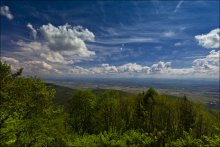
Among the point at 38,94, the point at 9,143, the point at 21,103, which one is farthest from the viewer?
the point at 38,94

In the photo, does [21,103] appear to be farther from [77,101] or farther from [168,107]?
[168,107]

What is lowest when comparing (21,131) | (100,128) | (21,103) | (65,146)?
(100,128)

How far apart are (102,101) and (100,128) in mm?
7409

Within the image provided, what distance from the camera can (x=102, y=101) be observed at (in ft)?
257

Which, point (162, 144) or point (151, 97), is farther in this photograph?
point (151, 97)

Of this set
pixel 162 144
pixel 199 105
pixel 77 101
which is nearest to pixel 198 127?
pixel 199 105

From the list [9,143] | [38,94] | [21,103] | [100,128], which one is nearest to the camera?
[9,143]

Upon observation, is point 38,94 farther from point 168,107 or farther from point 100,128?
point 168,107

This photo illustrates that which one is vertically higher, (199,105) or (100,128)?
(199,105)

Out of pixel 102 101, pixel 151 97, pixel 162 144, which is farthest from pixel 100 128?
pixel 162 144

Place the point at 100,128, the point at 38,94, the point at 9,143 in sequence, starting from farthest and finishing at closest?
the point at 100,128, the point at 38,94, the point at 9,143

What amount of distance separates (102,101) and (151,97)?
13.4 metres

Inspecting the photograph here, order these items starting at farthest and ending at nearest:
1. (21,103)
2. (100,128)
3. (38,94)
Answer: (100,128) → (38,94) → (21,103)

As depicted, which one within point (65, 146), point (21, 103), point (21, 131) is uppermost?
point (21, 103)
